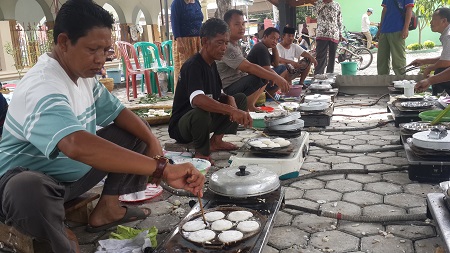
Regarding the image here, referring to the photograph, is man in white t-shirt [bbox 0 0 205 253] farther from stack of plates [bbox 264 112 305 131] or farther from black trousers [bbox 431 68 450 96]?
black trousers [bbox 431 68 450 96]

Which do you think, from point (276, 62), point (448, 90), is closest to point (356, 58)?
point (276, 62)

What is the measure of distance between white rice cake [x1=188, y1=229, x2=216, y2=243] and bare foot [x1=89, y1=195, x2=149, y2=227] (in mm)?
882

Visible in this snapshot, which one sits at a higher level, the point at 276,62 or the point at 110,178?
the point at 276,62

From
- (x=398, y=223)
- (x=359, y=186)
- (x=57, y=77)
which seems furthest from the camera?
(x=359, y=186)

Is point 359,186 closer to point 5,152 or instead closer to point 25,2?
point 5,152

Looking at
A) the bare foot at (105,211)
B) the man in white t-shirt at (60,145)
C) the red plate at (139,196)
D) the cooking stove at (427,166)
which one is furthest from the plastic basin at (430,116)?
the bare foot at (105,211)

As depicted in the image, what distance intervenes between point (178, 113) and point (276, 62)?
147 inches

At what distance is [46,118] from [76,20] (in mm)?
497

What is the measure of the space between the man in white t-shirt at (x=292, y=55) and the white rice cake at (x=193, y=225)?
19.4 feet

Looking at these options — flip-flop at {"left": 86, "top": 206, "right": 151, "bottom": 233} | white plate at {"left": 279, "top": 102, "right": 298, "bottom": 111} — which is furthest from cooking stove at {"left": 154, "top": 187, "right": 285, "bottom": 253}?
white plate at {"left": 279, "top": 102, "right": 298, "bottom": 111}

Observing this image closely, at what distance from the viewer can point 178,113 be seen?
12.9 feet

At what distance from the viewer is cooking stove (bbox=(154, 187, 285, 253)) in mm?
1847

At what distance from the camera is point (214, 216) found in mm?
→ 2154

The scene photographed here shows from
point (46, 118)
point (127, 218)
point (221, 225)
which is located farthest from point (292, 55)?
point (46, 118)
